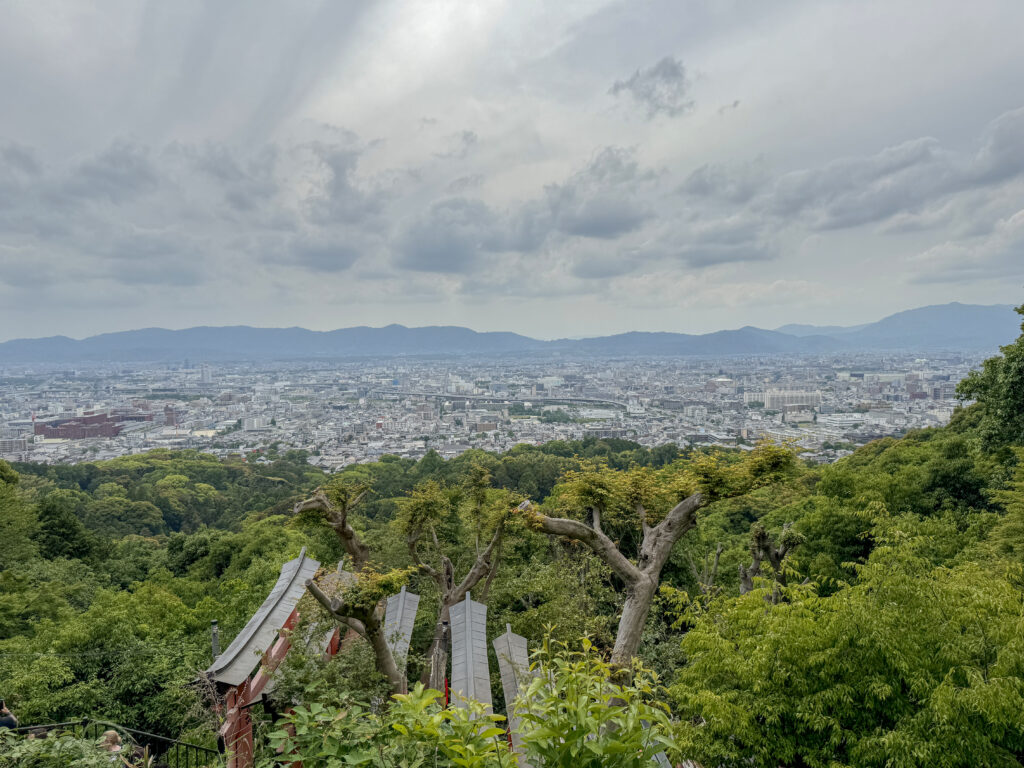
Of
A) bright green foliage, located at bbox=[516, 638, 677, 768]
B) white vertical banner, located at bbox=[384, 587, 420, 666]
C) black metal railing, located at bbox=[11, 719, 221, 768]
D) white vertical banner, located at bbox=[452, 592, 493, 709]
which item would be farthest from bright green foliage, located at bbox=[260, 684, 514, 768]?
white vertical banner, located at bbox=[384, 587, 420, 666]

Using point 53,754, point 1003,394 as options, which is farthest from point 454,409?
point 53,754

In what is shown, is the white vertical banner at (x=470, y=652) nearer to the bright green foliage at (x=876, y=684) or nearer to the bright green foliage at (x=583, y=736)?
the bright green foliage at (x=876, y=684)

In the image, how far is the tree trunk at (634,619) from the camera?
24.7 feet

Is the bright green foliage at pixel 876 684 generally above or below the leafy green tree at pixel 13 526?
above

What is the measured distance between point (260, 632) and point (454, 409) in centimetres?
10170

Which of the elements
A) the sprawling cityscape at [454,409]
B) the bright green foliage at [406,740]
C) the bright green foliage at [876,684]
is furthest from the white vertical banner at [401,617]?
the sprawling cityscape at [454,409]

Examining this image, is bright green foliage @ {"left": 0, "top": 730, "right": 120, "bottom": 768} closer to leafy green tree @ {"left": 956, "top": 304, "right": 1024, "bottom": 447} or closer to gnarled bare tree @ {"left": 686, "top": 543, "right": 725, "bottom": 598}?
gnarled bare tree @ {"left": 686, "top": 543, "right": 725, "bottom": 598}

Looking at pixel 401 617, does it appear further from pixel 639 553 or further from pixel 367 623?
pixel 639 553

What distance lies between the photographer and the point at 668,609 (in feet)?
44.2

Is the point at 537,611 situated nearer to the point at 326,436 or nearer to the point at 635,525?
the point at 635,525

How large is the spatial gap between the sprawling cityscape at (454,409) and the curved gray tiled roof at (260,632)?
46904 mm

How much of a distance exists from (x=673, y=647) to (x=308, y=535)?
51.2 ft

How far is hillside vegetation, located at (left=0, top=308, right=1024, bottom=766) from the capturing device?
4.06 metres

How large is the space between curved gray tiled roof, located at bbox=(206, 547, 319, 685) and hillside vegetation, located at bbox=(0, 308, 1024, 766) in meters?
0.45
